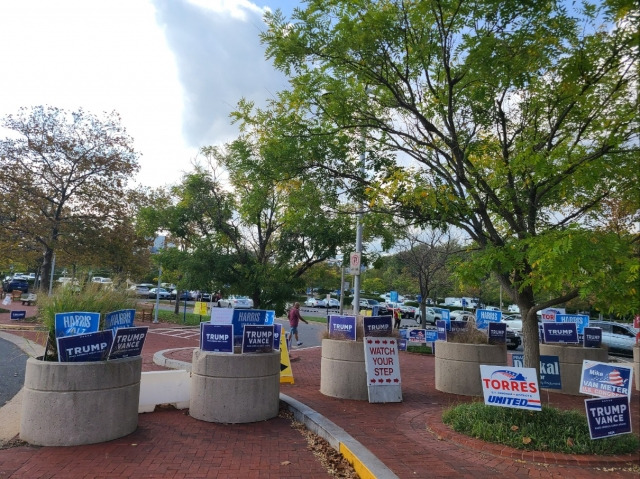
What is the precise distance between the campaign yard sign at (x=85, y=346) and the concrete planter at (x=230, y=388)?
1.46m

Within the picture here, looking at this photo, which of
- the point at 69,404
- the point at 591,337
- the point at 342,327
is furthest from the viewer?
the point at 591,337

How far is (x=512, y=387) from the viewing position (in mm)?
6336

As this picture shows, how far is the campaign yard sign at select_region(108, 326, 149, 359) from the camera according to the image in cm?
616

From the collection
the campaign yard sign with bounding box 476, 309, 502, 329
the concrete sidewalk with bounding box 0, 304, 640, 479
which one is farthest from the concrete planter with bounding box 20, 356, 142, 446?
the campaign yard sign with bounding box 476, 309, 502, 329

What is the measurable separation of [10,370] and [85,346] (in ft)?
20.0

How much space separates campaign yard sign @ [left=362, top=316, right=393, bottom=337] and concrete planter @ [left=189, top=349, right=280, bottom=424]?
92.9 inches

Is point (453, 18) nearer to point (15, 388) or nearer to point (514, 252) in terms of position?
point (514, 252)

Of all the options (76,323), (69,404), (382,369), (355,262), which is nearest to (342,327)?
(382,369)

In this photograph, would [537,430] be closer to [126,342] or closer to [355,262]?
[126,342]

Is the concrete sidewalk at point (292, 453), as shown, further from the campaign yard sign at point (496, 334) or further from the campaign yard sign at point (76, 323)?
the campaign yard sign at point (496, 334)

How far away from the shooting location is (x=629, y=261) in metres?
4.49

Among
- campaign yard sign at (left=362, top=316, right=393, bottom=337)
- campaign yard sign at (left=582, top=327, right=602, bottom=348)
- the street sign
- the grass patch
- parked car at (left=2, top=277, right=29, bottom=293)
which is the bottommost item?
the grass patch

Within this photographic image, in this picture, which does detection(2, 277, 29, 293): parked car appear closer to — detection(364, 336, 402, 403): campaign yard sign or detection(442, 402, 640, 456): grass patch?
detection(364, 336, 402, 403): campaign yard sign

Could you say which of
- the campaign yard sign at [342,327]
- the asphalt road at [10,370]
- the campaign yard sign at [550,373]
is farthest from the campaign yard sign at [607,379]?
the asphalt road at [10,370]
